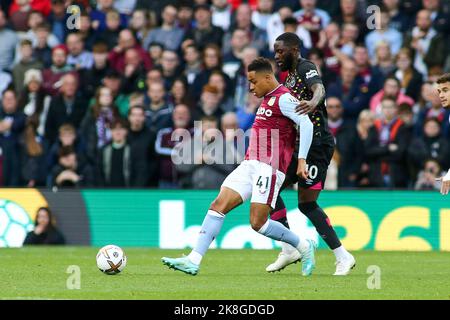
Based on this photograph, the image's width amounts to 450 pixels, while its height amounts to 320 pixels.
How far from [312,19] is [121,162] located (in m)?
4.53

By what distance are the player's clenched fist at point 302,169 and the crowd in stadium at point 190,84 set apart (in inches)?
238

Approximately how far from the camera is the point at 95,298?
9.81 m

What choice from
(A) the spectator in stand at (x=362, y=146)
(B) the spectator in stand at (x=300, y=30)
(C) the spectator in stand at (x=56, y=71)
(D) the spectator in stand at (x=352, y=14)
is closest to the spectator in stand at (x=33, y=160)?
(C) the spectator in stand at (x=56, y=71)

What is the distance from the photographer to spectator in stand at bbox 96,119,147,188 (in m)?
18.4

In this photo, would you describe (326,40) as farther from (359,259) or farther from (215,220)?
(215,220)

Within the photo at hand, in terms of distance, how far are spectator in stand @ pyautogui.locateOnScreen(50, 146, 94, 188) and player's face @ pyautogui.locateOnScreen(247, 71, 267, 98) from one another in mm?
7390

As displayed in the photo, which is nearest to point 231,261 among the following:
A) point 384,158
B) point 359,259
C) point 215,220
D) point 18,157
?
point 359,259

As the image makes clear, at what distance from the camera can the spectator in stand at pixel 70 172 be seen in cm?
1889

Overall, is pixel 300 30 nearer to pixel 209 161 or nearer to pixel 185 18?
pixel 185 18

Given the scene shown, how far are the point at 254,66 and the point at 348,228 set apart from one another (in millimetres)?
6146

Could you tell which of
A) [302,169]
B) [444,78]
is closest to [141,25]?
[302,169]

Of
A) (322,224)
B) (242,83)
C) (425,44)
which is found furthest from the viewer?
(425,44)

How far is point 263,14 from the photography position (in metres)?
21.0

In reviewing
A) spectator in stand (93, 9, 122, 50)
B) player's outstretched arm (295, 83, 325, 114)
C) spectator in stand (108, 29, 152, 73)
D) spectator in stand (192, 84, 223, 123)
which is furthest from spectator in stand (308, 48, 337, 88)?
player's outstretched arm (295, 83, 325, 114)
